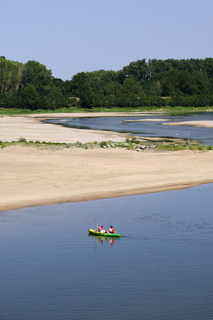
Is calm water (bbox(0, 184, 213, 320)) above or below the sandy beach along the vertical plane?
below

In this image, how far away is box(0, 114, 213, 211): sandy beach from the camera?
4128cm

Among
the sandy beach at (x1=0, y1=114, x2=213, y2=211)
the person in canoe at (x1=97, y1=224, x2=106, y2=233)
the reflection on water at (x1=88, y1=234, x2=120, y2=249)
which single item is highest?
the sandy beach at (x1=0, y1=114, x2=213, y2=211)

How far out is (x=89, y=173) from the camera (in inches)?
1922

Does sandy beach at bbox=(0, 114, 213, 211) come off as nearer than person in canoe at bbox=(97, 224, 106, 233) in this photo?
No

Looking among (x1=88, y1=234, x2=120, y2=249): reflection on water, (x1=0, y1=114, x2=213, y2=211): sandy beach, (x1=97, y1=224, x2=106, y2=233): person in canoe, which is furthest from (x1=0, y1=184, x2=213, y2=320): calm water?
(x1=0, y1=114, x2=213, y2=211): sandy beach

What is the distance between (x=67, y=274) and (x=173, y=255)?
5.44 meters

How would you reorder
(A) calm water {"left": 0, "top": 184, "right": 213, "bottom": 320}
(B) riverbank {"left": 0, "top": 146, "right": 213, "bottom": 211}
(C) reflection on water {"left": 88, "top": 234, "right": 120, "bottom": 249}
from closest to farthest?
(A) calm water {"left": 0, "top": 184, "right": 213, "bottom": 320}, (C) reflection on water {"left": 88, "top": 234, "right": 120, "bottom": 249}, (B) riverbank {"left": 0, "top": 146, "right": 213, "bottom": 211}

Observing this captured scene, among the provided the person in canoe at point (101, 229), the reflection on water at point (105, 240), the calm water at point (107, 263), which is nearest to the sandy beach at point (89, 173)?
the calm water at point (107, 263)

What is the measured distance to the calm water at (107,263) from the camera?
22.2 meters

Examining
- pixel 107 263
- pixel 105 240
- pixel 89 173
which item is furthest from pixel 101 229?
pixel 89 173

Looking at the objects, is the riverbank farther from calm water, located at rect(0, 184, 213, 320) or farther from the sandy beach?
calm water, located at rect(0, 184, 213, 320)

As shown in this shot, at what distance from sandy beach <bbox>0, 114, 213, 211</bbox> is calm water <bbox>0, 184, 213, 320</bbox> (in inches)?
111

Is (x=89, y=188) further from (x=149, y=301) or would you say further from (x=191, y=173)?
(x=149, y=301)

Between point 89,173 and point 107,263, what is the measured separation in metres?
21.9
